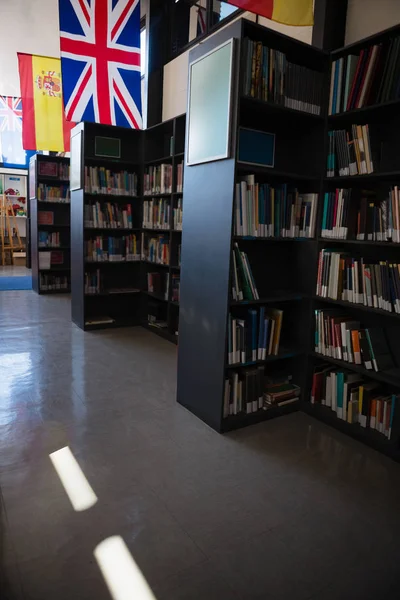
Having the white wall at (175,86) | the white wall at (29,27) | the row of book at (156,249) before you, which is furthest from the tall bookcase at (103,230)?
the white wall at (29,27)

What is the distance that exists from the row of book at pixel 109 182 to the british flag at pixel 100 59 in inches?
24.8

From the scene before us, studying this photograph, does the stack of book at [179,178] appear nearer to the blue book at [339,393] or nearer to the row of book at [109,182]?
the row of book at [109,182]

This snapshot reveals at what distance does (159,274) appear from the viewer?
224 inches

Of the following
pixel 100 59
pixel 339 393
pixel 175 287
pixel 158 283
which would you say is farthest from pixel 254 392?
pixel 100 59

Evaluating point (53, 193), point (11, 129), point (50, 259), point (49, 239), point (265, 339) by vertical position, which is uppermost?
point (11, 129)

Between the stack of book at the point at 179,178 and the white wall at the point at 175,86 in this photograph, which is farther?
the white wall at the point at 175,86

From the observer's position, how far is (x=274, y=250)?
11.2 feet

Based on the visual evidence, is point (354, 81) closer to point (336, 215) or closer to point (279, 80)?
point (279, 80)

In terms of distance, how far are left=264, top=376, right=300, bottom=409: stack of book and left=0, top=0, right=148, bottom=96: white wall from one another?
9.16 meters

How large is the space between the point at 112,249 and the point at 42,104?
308 cm

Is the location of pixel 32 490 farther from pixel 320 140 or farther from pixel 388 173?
pixel 320 140

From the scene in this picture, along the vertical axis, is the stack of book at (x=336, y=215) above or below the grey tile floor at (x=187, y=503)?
above

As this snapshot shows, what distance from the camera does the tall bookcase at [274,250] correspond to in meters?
2.79

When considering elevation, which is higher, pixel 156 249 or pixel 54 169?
pixel 54 169
